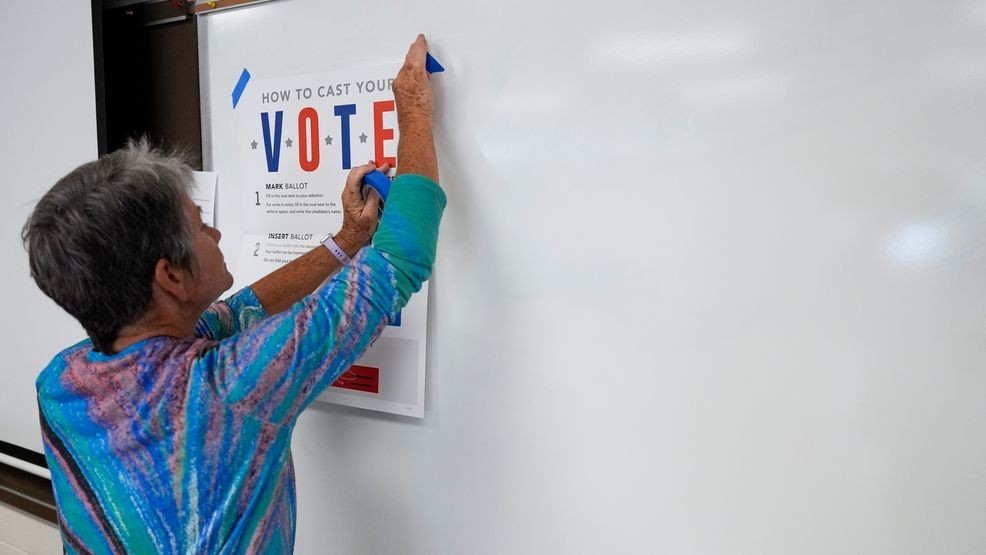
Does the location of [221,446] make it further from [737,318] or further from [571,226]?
[737,318]

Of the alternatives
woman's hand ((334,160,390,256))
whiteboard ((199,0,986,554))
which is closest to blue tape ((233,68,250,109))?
whiteboard ((199,0,986,554))

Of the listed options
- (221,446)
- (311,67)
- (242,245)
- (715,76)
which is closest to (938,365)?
(715,76)

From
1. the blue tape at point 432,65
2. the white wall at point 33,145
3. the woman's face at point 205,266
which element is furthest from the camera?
the white wall at point 33,145

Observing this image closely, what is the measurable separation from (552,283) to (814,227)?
1.10 feet

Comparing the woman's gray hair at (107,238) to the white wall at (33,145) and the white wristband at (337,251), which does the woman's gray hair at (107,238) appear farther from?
the white wall at (33,145)

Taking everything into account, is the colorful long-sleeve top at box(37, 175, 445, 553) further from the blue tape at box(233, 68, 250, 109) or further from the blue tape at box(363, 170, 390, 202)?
the blue tape at box(233, 68, 250, 109)

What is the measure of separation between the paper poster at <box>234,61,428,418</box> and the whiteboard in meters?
0.04

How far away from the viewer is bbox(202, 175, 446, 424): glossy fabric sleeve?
0.67m

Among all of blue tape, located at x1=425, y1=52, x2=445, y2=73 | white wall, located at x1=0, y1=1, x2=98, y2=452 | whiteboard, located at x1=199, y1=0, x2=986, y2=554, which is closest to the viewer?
whiteboard, located at x1=199, y1=0, x2=986, y2=554

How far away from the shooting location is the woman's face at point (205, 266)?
752 mm

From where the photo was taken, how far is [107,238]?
0.65m

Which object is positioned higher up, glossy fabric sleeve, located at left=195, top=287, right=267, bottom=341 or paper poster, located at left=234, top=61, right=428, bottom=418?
paper poster, located at left=234, top=61, right=428, bottom=418

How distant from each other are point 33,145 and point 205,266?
37.5 inches

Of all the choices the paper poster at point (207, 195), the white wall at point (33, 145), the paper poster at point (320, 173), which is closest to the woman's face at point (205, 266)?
the paper poster at point (320, 173)
